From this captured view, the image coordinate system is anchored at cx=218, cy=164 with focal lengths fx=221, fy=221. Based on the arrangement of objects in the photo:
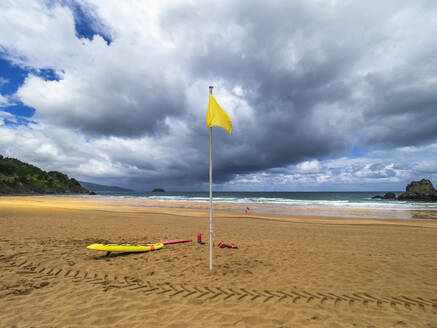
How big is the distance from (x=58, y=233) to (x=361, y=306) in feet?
39.5

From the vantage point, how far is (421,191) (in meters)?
57.0

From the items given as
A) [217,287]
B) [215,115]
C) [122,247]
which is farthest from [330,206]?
[215,115]

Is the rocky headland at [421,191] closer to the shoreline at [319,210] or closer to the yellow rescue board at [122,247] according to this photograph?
the shoreline at [319,210]

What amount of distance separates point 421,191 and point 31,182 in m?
130

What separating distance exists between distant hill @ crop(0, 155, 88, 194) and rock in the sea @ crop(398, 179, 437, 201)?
381 ft

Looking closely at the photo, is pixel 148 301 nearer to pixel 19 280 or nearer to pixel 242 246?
pixel 19 280

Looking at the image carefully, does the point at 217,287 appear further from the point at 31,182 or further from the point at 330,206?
the point at 31,182

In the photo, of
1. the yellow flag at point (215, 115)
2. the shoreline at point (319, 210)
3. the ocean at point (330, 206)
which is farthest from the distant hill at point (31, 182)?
the yellow flag at point (215, 115)

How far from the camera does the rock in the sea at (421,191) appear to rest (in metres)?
55.0

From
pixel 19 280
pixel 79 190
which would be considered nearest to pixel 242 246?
pixel 19 280

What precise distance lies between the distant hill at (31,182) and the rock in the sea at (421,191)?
116m

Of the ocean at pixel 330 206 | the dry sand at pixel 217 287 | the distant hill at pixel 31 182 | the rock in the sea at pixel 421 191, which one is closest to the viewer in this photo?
the dry sand at pixel 217 287

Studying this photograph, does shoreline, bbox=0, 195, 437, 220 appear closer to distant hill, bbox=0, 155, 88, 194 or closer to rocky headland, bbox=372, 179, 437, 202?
rocky headland, bbox=372, 179, 437, 202

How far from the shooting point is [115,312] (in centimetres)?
386
